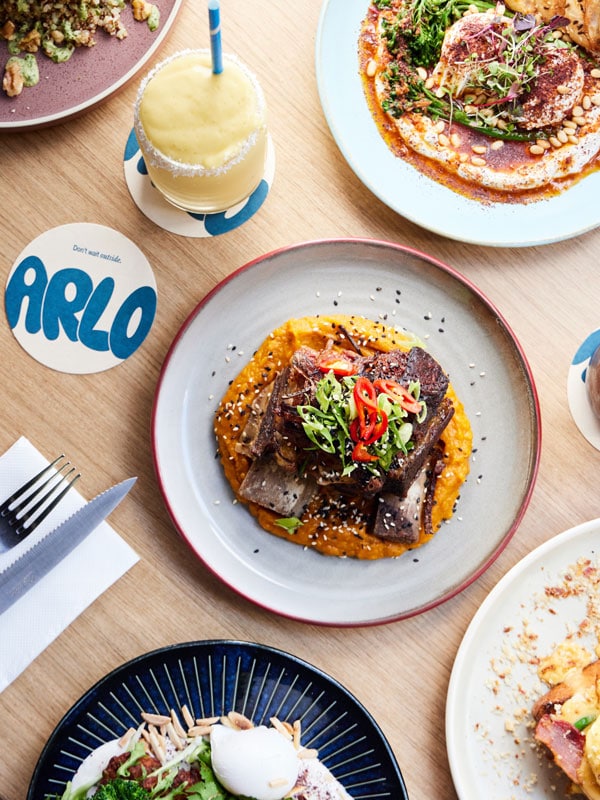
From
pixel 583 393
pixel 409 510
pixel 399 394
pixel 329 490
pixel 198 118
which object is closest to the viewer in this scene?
pixel 198 118

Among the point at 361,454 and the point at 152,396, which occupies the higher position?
the point at 152,396

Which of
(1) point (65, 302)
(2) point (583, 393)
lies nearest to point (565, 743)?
(2) point (583, 393)

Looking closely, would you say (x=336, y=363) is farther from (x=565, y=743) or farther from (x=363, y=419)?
(x=565, y=743)

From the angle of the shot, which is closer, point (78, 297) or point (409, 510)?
point (409, 510)

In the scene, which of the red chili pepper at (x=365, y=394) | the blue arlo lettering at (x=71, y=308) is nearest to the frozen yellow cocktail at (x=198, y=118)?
the blue arlo lettering at (x=71, y=308)

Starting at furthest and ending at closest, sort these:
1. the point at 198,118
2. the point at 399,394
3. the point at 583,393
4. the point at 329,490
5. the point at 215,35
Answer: the point at 583,393 → the point at 329,490 → the point at 399,394 → the point at 198,118 → the point at 215,35

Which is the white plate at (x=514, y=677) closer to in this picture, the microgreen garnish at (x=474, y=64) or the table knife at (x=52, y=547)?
the table knife at (x=52, y=547)

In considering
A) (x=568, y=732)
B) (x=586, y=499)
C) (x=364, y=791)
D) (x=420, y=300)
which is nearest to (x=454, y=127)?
(x=420, y=300)
